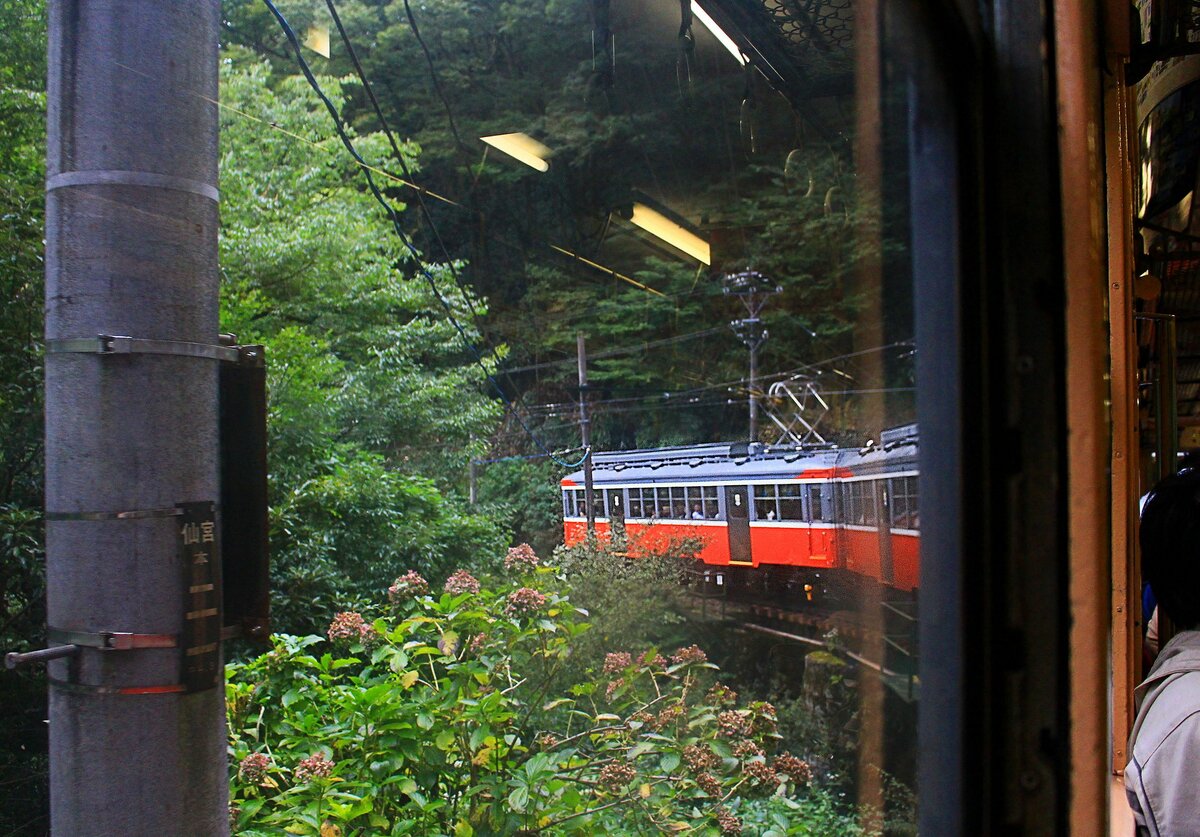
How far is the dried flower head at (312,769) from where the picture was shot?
6.21 feet

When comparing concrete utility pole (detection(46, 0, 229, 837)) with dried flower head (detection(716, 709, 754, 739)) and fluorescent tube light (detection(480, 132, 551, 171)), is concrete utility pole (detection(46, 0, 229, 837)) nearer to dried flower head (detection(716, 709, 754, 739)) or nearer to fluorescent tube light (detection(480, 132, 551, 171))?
fluorescent tube light (detection(480, 132, 551, 171))

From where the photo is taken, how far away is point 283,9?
2348 millimetres

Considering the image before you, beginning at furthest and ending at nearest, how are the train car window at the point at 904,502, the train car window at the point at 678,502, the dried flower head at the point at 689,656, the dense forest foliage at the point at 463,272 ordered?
the dried flower head at the point at 689,656, the train car window at the point at 678,502, the dense forest foliage at the point at 463,272, the train car window at the point at 904,502

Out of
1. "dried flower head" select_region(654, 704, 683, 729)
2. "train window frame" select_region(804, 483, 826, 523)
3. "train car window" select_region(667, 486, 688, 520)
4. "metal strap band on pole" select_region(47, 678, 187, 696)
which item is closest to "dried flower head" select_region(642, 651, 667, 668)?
"dried flower head" select_region(654, 704, 683, 729)

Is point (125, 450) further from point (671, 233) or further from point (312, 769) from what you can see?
point (312, 769)

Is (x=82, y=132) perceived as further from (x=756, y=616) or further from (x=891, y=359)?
(x=756, y=616)

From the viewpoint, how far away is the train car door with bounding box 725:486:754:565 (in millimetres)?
1563

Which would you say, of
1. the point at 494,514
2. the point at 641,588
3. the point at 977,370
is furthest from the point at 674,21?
the point at 494,514

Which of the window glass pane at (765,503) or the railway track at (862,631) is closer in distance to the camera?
the railway track at (862,631)

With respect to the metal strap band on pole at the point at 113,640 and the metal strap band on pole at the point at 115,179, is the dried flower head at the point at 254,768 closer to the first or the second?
the metal strap band on pole at the point at 113,640

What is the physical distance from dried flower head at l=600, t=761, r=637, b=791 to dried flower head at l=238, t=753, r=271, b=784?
0.69m

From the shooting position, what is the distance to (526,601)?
2.13 metres

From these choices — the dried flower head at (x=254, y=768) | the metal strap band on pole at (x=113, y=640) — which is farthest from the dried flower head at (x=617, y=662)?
the metal strap band on pole at (x=113, y=640)

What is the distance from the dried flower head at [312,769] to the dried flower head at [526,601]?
0.50 meters
